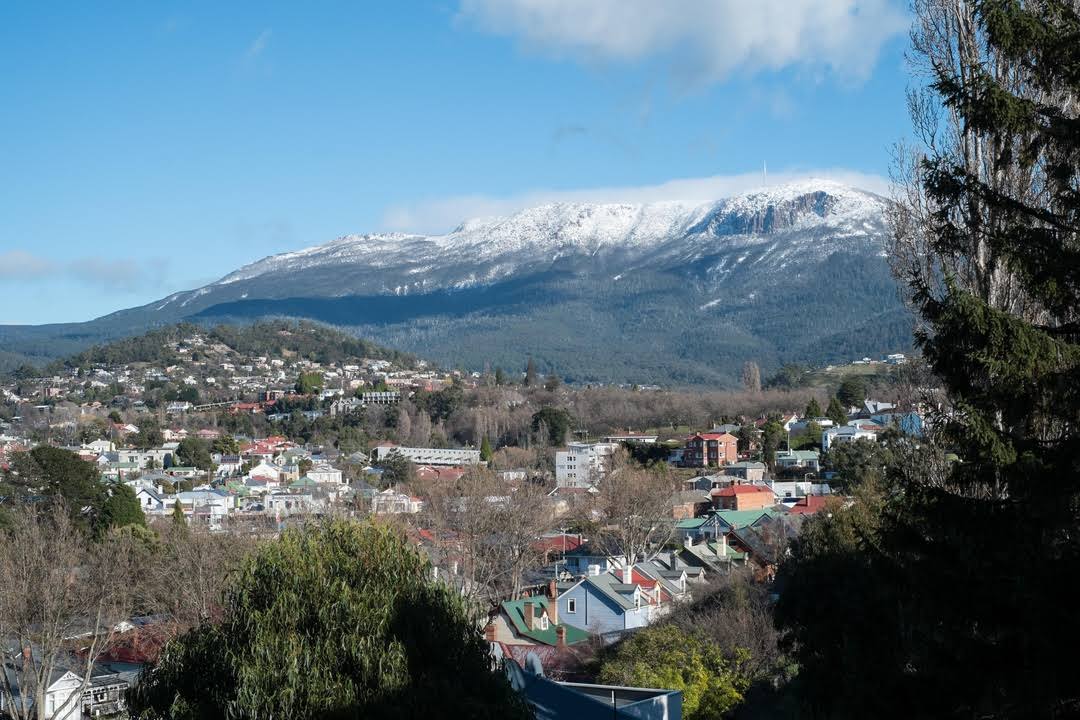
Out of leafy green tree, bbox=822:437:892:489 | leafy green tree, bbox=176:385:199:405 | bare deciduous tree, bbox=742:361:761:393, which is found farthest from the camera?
leafy green tree, bbox=176:385:199:405

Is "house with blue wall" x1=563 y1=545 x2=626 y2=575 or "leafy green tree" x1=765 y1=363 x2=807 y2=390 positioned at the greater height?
"leafy green tree" x1=765 y1=363 x2=807 y2=390

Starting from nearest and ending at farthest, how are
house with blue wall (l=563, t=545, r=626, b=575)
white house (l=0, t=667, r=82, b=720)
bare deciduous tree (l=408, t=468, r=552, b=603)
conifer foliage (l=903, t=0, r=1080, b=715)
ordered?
conifer foliage (l=903, t=0, r=1080, b=715)
white house (l=0, t=667, r=82, b=720)
bare deciduous tree (l=408, t=468, r=552, b=603)
house with blue wall (l=563, t=545, r=626, b=575)

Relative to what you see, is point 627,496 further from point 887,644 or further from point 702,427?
point 702,427

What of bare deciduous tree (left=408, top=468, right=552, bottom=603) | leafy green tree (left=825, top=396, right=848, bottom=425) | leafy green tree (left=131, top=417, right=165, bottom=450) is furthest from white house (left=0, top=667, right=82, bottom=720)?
leafy green tree (left=131, top=417, right=165, bottom=450)

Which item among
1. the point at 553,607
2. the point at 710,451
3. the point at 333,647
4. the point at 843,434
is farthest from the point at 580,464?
the point at 333,647

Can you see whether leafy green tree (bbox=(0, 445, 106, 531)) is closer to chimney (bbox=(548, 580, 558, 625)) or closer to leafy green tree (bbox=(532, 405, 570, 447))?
chimney (bbox=(548, 580, 558, 625))

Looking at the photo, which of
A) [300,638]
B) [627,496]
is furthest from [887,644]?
[627,496]

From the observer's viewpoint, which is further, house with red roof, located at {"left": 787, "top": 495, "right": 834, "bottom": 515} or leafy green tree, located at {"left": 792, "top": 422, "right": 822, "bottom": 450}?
leafy green tree, located at {"left": 792, "top": 422, "right": 822, "bottom": 450}

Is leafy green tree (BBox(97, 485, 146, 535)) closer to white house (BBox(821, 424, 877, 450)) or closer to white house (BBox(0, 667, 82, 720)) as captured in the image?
white house (BBox(0, 667, 82, 720))

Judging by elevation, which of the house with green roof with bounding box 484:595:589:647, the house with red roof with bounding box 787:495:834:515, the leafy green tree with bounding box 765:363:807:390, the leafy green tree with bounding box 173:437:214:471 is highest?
the leafy green tree with bounding box 765:363:807:390
